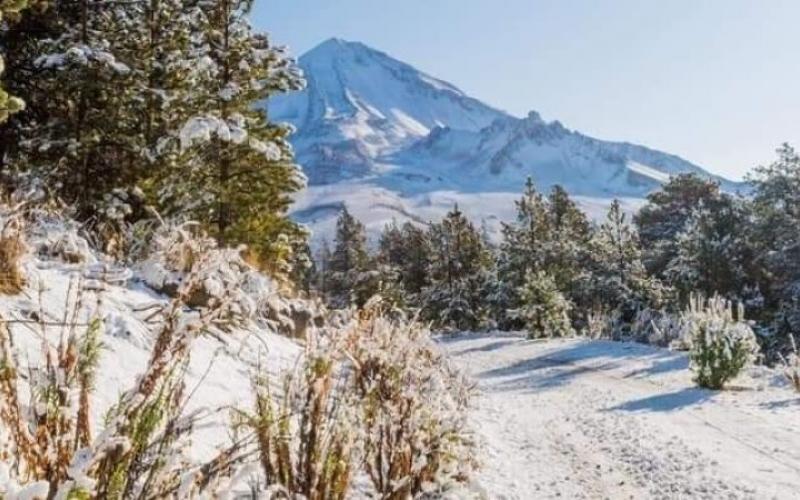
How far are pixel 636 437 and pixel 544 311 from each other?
71.0 ft

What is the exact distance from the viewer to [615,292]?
1446 inches

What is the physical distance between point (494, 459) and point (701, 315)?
23.7 feet

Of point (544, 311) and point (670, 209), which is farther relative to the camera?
point (670, 209)

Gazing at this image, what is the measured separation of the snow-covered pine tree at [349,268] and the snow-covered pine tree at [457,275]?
4.34 metres

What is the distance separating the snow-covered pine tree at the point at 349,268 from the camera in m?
49.2

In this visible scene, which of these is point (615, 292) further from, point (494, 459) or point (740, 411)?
point (494, 459)

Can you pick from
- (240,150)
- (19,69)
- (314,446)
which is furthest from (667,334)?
(314,446)

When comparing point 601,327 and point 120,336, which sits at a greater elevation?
point 120,336

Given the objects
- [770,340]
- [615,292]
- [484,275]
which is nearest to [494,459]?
[770,340]

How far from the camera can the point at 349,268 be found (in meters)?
56.7

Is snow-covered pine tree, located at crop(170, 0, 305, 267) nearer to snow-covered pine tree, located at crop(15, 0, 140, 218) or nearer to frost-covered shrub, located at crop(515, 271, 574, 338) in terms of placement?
snow-covered pine tree, located at crop(15, 0, 140, 218)

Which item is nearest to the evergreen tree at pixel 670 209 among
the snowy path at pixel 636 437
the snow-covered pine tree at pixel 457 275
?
the snow-covered pine tree at pixel 457 275

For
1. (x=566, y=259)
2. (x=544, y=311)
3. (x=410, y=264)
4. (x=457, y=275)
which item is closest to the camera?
(x=544, y=311)

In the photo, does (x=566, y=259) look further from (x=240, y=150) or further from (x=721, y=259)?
(x=240, y=150)
